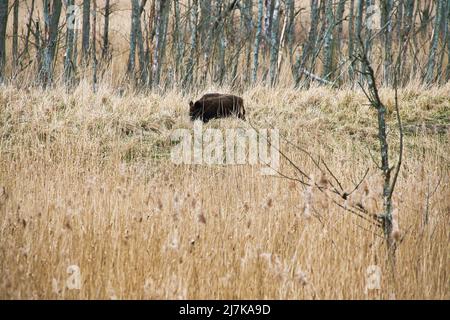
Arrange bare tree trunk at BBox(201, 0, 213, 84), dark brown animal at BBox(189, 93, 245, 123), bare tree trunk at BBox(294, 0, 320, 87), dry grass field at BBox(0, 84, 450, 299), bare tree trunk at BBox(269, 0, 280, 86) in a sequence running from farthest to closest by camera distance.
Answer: bare tree trunk at BBox(294, 0, 320, 87)
bare tree trunk at BBox(201, 0, 213, 84)
bare tree trunk at BBox(269, 0, 280, 86)
dark brown animal at BBox(189, 93, 245, 123)
dry grass field at BBox(0, 84, 450, 299)

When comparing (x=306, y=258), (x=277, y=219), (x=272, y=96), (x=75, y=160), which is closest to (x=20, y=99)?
(x=75, y=160)

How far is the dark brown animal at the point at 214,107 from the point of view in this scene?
20.1ft

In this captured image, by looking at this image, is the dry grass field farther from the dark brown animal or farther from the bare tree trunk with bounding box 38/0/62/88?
the bare tree trunk with bounding box 38/0/62/88

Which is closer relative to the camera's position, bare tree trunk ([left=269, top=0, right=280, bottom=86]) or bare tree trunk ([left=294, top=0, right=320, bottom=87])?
bare tree trunk ([left=269, top=0, right=280, bottom=86])

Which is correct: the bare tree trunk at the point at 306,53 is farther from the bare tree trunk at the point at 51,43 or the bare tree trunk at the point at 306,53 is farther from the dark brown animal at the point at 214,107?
the bare tree trunk at the point at 51,43

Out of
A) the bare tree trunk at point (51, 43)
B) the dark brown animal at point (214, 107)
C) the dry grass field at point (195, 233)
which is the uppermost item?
the bare tree trunk at point (51, 43)

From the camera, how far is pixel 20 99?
6414 mm

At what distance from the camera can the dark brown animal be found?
6125 mm

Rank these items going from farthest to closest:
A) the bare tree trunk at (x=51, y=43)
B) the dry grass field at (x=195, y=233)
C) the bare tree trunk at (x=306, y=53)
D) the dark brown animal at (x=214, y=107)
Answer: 1. the bare tree trunk at (x=306, y=53)
2. the bare tree trunk at (x=51, y=43)
3. the dark brown animal at (x=214, y=107)
4. the dry grass field at (x=195, y=233)

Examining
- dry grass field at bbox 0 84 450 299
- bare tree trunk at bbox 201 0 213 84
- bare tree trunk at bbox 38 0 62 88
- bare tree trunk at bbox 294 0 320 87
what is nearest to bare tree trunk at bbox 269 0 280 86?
bare tree trunk at bbox 294 0 320 87

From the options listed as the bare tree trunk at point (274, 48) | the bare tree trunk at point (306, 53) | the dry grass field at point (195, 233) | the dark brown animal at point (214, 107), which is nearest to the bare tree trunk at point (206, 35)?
the bare tree trunk at point (274, 48)

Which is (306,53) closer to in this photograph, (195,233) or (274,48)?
(274,48)

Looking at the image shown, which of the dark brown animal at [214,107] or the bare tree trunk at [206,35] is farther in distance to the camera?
the bare tree trunk at [206,35]
